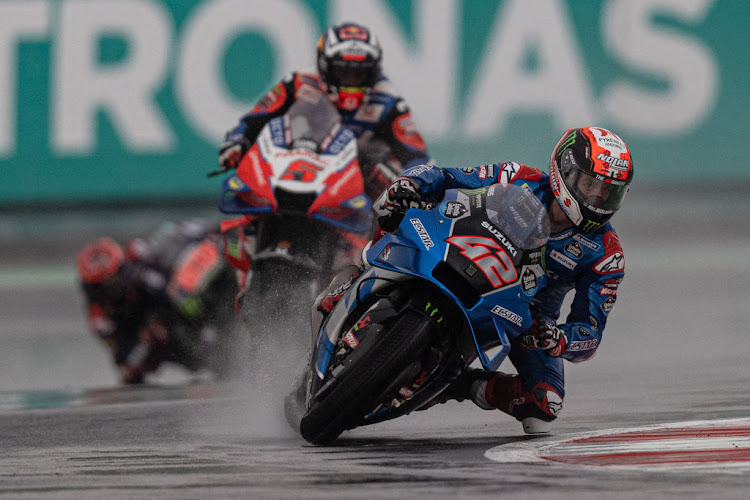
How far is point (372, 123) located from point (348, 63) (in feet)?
1.41

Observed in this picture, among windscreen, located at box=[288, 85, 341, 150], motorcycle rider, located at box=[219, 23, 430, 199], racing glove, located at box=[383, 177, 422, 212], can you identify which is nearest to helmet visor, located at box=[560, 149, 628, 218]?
racing glove, located at box=[383, 177, 422, 212]

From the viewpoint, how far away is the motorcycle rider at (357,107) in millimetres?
8586

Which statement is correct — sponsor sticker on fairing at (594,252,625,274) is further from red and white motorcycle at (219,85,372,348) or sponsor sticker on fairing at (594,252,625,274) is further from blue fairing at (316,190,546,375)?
red and white motorcycle at (219,85,372,348)

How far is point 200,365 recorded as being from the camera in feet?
33.3

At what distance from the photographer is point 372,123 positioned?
8820 millimetres

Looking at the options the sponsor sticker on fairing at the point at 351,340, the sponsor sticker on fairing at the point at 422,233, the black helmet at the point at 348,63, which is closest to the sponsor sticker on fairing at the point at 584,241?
the sponsor sticker on fairing at the point at 422,233

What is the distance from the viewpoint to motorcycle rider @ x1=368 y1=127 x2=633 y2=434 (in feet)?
19.0

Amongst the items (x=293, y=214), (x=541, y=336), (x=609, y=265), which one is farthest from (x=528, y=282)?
(x=293, y=214)

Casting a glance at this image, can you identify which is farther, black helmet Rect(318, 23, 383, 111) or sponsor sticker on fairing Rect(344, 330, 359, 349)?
black helmet Rect(318, 23, 383, 111)

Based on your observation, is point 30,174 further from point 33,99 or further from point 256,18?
point 256,18

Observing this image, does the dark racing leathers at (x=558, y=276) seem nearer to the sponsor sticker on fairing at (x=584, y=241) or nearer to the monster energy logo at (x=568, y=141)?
the sponsor sticker on fairing at (x=584, y=241)

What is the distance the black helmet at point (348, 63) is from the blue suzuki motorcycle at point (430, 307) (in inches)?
121

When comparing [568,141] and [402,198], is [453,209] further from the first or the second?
[568,141]

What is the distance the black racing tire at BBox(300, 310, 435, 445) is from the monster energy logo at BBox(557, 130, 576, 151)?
1104mm
